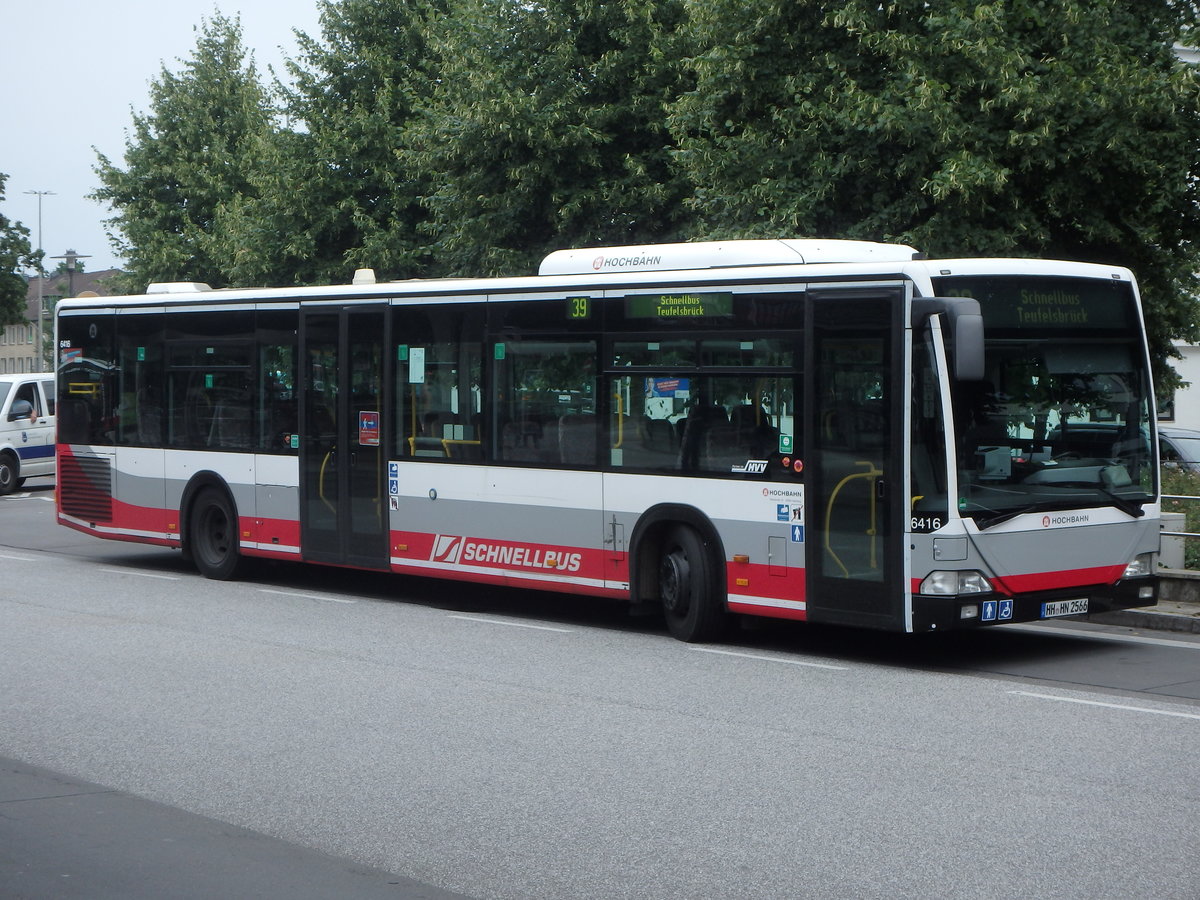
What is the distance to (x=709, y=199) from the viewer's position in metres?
20.8

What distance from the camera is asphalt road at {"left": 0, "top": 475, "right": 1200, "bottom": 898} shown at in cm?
589

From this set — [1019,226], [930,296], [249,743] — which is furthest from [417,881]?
[1019,226]

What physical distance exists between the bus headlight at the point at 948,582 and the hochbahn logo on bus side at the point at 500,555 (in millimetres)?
3399

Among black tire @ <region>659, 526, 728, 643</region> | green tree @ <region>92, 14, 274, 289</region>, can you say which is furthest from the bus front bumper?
green tree @ <region>92, 14, 274, 289</region>

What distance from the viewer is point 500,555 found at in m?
13.5

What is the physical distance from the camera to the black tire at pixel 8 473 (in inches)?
1195

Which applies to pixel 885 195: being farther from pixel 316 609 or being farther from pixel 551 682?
pixel 551 682

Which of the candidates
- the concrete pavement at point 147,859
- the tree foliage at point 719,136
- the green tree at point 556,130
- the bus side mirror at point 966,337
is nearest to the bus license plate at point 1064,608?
the bus side mirror at point 966,337

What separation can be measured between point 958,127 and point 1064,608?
815 cm

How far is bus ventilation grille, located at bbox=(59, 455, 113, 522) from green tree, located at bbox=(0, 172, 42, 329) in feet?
132

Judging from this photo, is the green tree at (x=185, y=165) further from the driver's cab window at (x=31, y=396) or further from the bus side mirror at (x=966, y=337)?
the bus side mirror at (x=966, y=337)

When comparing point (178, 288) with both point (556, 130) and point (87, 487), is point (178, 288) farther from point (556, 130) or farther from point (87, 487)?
point (556, 130)

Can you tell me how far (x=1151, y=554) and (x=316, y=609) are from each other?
709 centimetres

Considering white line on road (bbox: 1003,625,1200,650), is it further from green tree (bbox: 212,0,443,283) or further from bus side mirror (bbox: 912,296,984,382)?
green tree (bbox: 212,0,443,283)
